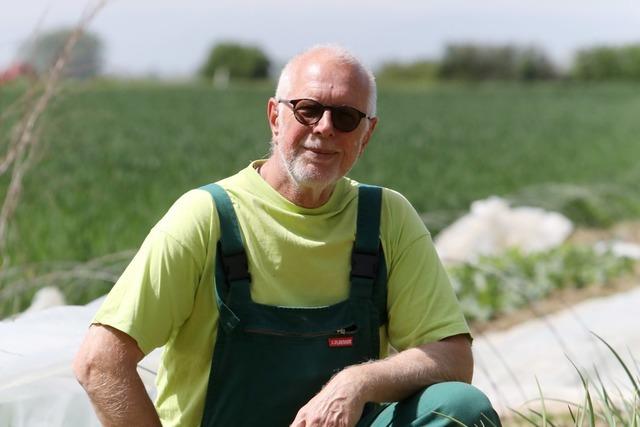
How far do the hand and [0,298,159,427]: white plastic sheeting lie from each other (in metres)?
0.71

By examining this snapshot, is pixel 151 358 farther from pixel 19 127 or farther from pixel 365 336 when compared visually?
pixel 19 127

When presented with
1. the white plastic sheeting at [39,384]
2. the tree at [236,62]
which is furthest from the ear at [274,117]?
the tree at [236,62]

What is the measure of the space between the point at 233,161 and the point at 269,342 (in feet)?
31.3

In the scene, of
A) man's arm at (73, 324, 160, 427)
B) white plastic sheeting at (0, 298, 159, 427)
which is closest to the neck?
man's arm at (73, 324, 160, 427)

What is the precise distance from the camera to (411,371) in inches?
102

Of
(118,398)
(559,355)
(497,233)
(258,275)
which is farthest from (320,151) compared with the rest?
(497,233)

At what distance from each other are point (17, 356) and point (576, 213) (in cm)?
794

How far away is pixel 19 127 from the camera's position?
4.02 metres

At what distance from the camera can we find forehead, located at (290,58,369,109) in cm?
264

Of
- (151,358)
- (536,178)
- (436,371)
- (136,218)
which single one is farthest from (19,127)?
(536,178)

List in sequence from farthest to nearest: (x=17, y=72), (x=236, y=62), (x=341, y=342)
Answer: (x=236, y=62) → (x=17, y=72) → (x=341, y=342)

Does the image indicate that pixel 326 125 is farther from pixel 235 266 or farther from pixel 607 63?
pixel 607 63

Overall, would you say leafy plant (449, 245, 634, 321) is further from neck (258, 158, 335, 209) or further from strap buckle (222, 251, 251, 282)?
strap buckle (222, 251, 251, 282)

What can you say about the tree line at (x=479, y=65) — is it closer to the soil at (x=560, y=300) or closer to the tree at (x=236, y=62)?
the tree at (x=236, y=62)
